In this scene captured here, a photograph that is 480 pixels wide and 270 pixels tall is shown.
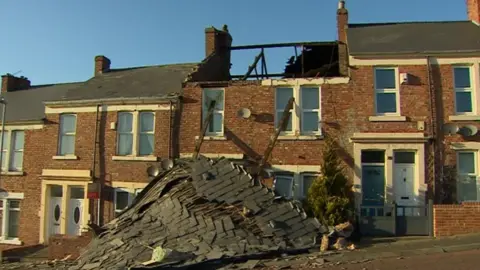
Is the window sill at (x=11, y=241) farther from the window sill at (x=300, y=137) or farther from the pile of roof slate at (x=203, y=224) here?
the window sill at (x=300, y=137)

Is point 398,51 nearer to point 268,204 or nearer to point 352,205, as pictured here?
point 352,205

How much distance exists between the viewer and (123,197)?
20.3 meters

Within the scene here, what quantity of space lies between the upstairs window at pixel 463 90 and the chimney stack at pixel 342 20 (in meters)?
A: 4.61

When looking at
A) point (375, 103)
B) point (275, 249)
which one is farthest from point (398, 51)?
point (275, 249)

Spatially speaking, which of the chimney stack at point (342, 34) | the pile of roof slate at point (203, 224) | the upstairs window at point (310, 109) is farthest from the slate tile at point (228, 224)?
the chimney stack at point (342, 34)

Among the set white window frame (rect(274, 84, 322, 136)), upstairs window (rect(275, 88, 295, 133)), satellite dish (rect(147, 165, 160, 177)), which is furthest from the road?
satellite dish (rect(147, 165, 160, 177))

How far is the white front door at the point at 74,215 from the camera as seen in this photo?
21.3 meters

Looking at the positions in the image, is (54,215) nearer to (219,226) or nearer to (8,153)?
(8,153)

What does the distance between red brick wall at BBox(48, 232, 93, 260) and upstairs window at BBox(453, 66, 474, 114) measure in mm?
13779

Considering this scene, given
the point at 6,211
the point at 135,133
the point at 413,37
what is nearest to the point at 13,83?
the point at 6,211

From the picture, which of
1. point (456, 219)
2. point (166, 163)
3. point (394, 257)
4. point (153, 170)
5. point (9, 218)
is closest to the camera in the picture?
point (394, 257)

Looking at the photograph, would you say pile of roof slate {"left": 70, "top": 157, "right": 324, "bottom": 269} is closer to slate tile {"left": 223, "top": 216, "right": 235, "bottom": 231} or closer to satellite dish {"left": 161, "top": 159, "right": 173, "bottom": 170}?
slate tile {"left": 223, "top": 216, "right": 235, "bottom": 231}

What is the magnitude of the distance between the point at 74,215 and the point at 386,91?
1384 centimetres

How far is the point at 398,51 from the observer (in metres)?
17.8
